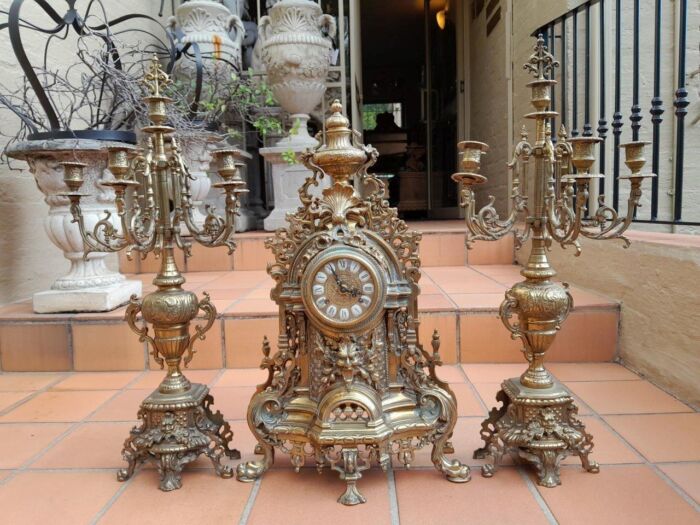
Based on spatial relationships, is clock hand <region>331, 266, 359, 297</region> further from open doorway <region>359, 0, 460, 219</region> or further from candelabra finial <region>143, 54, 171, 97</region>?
open doorway <region>359, 0, 460, 219</region>

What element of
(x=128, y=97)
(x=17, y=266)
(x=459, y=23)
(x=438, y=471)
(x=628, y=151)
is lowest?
(x=438, y=471)

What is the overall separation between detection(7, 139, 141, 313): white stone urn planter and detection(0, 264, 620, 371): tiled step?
0.07m

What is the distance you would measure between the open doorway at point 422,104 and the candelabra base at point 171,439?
15.5 ft

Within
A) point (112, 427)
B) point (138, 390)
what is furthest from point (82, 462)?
point (138, 390)

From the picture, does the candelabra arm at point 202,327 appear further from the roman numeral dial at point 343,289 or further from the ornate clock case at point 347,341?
the roman numeral dial at point 343,289

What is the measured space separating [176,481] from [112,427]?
496 mm

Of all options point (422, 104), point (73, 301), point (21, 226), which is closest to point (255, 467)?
point (73, 301)

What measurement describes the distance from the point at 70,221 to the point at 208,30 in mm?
2215

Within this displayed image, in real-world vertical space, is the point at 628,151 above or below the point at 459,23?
below

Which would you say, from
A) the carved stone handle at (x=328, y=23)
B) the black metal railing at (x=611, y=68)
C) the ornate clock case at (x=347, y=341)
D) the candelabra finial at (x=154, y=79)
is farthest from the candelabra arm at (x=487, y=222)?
the carved stone handle at (x=328, y=23)

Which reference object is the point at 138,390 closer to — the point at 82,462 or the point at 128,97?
the point at 82,462

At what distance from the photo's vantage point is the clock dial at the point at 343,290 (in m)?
1.25

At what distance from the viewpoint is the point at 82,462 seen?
1.49 meters

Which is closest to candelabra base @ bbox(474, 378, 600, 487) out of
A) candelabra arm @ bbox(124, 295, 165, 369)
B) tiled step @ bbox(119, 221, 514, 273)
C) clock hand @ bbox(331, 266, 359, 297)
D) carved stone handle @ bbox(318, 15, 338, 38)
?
clock hand @ bbox(331, 266, 359, 297)
